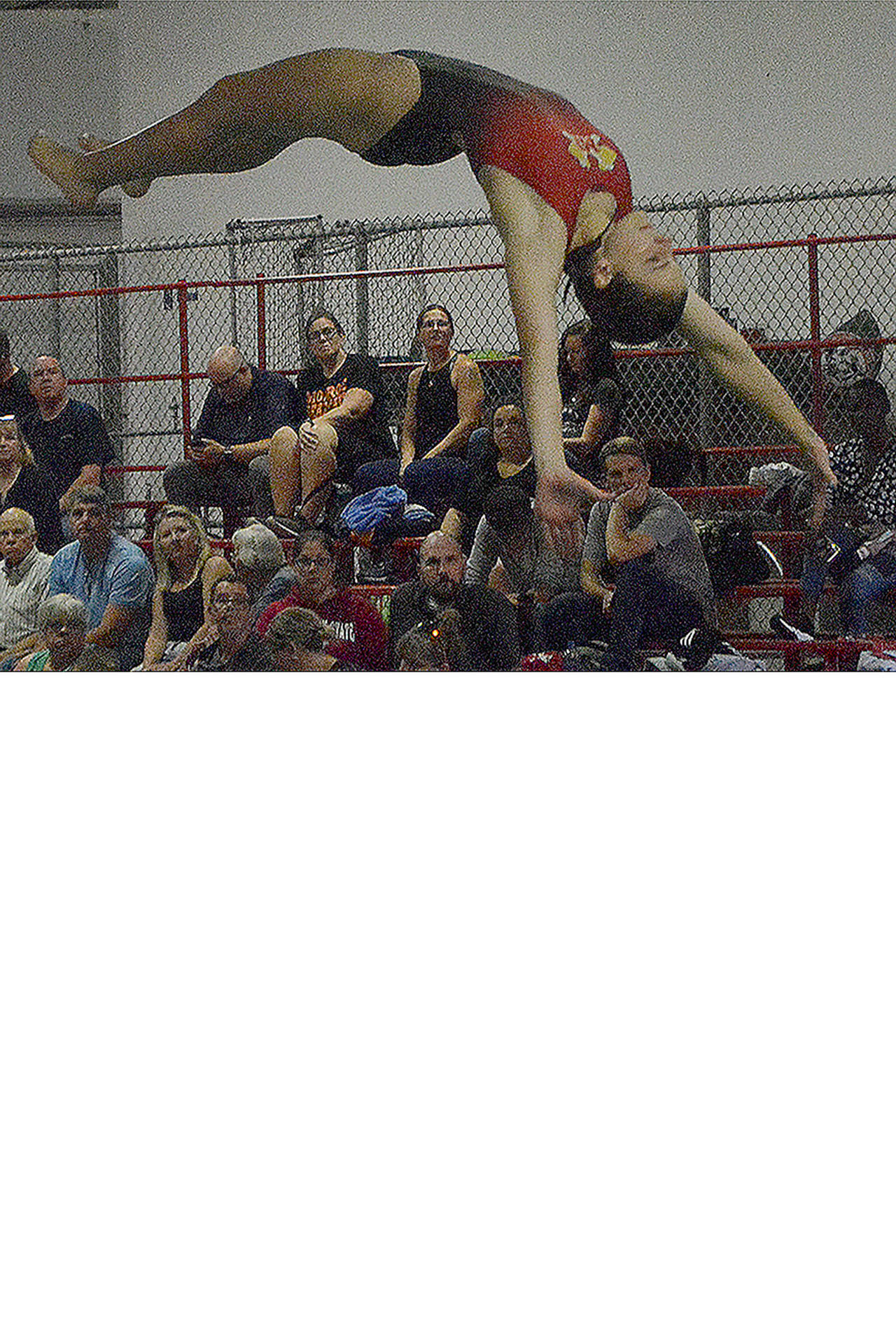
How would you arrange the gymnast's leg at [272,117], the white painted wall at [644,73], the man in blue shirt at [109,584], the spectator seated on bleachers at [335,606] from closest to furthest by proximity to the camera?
the white painted wall at [644,73] < the spectator seated on bleachers at [335,606] < the gymnast's leg at [272,117] < the man in blue shirt at [109,584]

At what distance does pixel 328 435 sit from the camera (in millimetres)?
5262

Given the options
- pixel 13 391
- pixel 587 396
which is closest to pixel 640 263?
pixel 587 396

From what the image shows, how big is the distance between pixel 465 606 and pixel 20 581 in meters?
1.54

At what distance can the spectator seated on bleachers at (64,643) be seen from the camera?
5.40 metres

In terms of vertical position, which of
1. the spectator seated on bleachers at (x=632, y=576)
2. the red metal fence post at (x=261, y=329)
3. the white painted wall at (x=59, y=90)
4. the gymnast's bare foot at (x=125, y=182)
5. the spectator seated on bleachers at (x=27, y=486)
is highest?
the white painted wall at (x=59, y=90)

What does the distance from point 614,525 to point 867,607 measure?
0.80 meters

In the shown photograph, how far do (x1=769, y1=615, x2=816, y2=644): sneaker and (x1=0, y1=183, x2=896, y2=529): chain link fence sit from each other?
45 cm

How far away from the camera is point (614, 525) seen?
505cm

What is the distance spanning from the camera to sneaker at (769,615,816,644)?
4.98m

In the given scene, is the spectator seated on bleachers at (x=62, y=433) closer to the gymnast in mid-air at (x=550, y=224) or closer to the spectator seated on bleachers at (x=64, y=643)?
the spectator seated on bleachers at (x=64, y=643)

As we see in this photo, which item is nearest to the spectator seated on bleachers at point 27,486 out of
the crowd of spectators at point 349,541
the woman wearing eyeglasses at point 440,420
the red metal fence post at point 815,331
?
the crowd of spectators at point 349,541

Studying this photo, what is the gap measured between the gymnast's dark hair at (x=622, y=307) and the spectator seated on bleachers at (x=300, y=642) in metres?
1.26

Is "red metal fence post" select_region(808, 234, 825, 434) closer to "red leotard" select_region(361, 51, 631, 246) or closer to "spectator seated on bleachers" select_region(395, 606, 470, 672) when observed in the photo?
"red leotard" select_region(361, 51, 631, 246)

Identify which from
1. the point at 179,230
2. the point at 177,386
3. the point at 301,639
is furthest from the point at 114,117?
the point at 301,639
